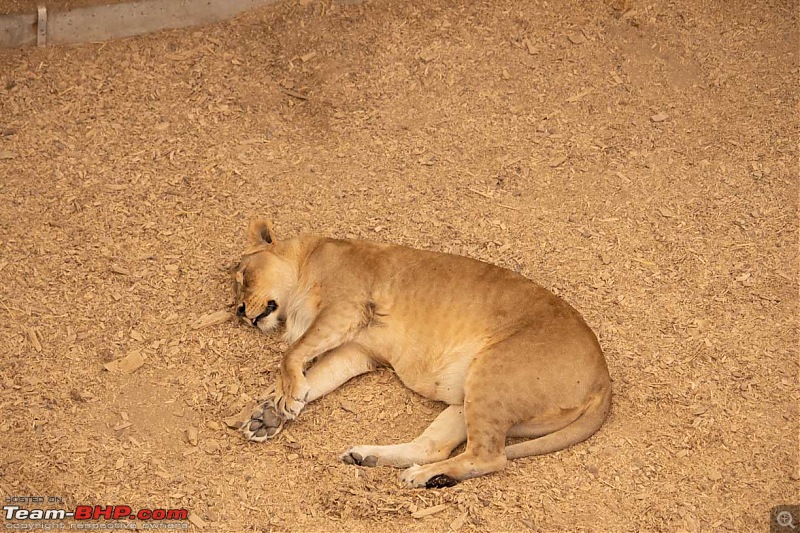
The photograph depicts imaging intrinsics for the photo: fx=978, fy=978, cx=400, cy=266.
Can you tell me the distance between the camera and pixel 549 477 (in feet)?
16.7

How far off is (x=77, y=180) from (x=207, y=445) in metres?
2.60

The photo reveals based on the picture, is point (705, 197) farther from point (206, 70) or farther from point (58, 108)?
point (58, 108)

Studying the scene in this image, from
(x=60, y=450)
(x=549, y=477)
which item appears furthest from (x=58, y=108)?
(x=549, y=477)

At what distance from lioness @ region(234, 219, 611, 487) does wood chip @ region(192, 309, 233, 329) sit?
15 centimetres

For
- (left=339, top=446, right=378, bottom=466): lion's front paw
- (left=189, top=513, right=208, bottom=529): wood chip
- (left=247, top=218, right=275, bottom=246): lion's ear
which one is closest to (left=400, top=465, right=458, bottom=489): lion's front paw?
(left=339, top=446, right=378, bottom=466): lion's front paw

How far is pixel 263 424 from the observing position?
5367 millimetres

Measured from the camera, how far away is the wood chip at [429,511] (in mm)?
4871

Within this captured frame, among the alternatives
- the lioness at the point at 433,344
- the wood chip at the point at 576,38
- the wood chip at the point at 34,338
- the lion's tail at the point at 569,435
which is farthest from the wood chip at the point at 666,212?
the wood chip at the point at 34,338

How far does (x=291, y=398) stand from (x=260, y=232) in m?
1.20

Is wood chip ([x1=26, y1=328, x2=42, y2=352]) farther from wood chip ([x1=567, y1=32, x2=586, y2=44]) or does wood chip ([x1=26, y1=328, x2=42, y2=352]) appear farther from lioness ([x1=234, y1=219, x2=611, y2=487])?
wood chip ([x1=567, y1=32, x2=586, y2=44])

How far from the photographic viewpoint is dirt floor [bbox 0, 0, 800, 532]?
16.7 feet

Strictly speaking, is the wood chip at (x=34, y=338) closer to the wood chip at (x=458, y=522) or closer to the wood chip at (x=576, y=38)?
the wood chip at (x=458, y=522)

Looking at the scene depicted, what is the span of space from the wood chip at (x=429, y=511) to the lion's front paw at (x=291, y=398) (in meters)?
0.96

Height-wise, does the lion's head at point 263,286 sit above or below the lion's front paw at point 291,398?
above
